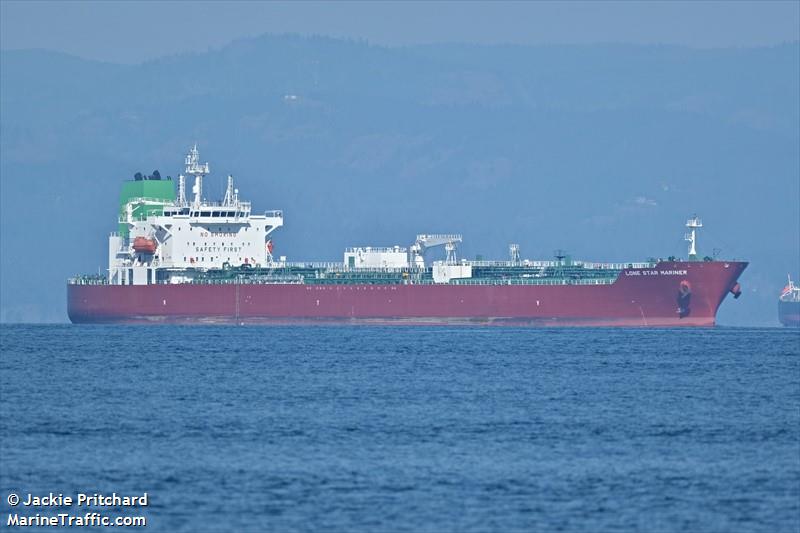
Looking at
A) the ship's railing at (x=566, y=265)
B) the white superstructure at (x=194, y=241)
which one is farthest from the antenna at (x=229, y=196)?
the ship's railing at (x=566, y=265)

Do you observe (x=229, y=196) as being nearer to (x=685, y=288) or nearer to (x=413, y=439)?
(x=685, y=288)

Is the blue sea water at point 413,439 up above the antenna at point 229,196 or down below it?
below

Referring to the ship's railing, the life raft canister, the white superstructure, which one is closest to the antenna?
the white superstructure

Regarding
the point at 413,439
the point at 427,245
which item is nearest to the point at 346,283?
the point at 427,245

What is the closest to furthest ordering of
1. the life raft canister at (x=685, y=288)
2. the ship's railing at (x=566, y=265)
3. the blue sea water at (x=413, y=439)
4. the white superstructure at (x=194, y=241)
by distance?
the blue sea water at (x=413, y=439), the life raft canister at (x=685, y=288), the ship's railing at (x=566, y=265), the white superstructure at (x=194, y=241)

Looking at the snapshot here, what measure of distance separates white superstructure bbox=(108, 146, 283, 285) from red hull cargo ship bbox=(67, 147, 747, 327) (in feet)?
0.18

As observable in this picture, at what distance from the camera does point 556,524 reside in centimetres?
1973

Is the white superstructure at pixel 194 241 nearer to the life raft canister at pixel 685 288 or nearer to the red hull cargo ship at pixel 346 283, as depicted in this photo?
the red hull cargo ship at pixel 346 283

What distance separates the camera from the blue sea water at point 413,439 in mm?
20562

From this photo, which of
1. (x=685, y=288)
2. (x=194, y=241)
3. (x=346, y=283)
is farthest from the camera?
(x=194, y=241)

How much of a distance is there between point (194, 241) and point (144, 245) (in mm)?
2720

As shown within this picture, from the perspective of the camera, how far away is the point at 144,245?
3103 inches

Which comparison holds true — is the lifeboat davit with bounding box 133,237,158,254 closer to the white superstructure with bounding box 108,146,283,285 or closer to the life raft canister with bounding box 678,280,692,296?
the white superstructure with bounding box 108,146,283,285

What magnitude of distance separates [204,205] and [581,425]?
5211 centimetres
